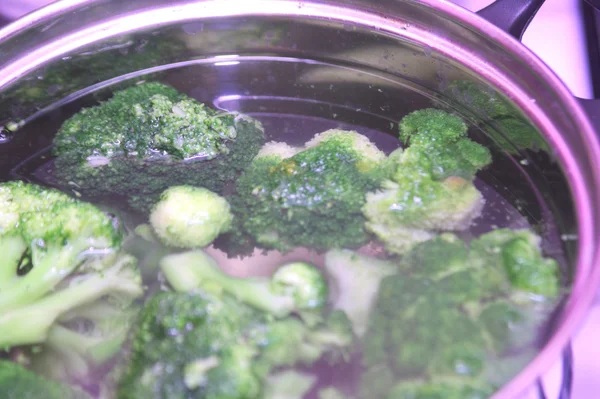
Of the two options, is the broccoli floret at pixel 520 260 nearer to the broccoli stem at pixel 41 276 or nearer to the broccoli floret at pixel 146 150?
the broccoli floret at pixel 146 150

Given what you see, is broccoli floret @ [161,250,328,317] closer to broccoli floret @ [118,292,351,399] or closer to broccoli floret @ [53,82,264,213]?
broccoli floret @ [118,292,351,399]

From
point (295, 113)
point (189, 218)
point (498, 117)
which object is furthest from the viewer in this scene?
point (295, 113)

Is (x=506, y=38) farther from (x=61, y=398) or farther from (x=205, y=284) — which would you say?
(x=61, y=398)

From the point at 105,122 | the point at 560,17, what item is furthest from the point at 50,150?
the point at 560,17

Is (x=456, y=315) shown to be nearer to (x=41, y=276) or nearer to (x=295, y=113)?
(x=295, y=113)

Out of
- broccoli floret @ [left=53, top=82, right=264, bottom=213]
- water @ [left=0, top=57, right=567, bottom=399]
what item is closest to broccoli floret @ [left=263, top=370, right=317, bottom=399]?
water @ [left=0, top=57, right=567, bottom=399]

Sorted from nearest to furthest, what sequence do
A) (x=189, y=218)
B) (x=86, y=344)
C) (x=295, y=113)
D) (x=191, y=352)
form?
(x=191, y=352), (x=86, y=344), (x=189, y=218), (x=295, y=113)

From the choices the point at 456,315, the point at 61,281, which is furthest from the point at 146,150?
the point at 456,315
